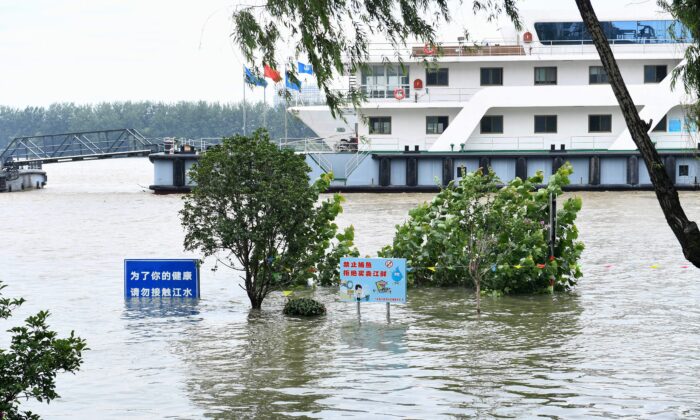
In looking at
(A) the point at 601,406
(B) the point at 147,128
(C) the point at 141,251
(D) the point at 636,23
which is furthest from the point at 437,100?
(B) the point at 147,128

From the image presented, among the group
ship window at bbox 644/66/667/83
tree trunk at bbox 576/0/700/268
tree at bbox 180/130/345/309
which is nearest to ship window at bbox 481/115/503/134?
ship window at bbox 644/66/667/83

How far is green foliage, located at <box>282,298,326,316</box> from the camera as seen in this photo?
53.5 ft

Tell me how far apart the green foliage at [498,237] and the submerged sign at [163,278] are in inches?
131

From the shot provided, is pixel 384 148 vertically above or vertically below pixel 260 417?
above

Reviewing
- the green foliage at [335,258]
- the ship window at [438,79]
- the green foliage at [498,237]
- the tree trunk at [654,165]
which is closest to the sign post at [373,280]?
the green foliage at [498,237]

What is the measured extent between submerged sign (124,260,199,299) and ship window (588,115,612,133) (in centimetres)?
3533

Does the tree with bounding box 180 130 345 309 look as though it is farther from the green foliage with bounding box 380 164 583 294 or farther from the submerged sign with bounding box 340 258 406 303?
the green foliage with bounding box 380 164 583 294

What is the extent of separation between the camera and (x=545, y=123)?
166 ft

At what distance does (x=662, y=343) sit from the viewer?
13.9m

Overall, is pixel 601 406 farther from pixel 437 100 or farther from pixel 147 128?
pixel 147 128

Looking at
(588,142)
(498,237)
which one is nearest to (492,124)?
(588,142)

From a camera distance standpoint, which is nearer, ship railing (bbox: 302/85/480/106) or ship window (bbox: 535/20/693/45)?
ship railing (bbox: 302/85/480/106)

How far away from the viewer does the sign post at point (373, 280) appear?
1516 centimetres

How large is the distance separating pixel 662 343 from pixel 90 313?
8.53 metres
